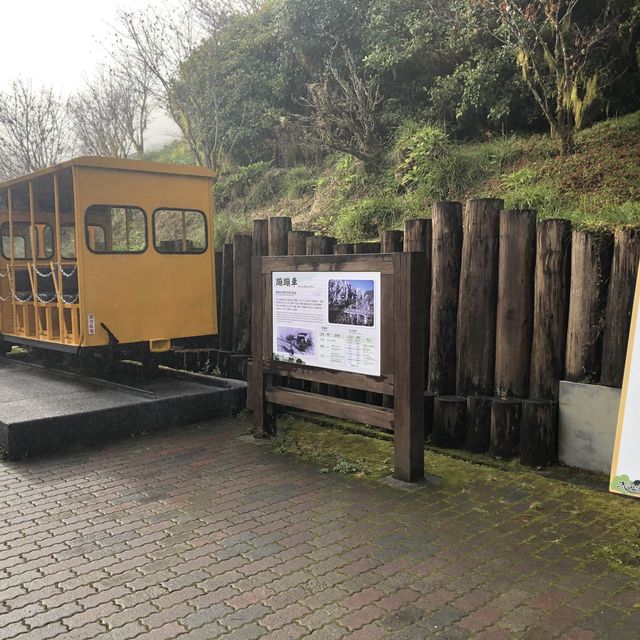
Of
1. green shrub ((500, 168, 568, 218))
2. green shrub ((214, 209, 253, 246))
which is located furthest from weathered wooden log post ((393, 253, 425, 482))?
green shrub ((214, 209, 253, 246))

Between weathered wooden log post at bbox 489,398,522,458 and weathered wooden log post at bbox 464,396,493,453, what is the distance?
12 cm

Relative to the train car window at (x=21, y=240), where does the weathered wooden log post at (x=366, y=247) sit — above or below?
below

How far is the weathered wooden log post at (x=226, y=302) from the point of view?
8.80 metres

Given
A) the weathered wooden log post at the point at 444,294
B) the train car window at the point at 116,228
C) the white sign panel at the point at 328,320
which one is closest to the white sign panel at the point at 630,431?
the white sign panel at the point at 328,320

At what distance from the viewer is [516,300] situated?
5.39 meters

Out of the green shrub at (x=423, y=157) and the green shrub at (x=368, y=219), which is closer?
the green shrub at (x=368, y=219)

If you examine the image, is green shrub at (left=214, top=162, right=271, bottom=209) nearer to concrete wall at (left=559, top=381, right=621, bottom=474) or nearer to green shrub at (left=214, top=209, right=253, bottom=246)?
green shrub at (left=214, top=209, right=253, bottom=246)

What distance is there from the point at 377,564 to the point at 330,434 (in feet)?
9.22

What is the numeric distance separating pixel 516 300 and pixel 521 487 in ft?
5.26

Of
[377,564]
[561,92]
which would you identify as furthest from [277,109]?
[377,564]

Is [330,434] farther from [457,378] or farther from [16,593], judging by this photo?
[16,593]

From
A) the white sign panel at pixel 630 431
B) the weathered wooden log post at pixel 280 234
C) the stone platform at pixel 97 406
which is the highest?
the weathered wooden log post at pixel 280 234

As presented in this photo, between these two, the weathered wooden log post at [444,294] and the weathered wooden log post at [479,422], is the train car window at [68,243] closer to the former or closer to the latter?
the weathered wooden log post at [444,294]

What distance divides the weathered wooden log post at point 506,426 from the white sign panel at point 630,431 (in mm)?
1810
